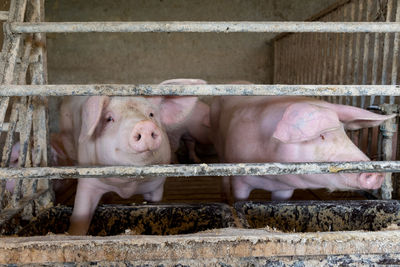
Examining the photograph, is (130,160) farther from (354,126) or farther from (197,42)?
(197,42)

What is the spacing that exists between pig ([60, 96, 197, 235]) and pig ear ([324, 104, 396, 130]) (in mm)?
834

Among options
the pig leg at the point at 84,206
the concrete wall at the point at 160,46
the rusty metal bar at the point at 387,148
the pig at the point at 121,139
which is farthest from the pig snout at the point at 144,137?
the concrete wall at the point at 160,46

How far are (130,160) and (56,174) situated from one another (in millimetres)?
667

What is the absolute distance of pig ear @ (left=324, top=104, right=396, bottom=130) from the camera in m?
1.93

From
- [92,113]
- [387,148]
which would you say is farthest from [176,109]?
[387,148]

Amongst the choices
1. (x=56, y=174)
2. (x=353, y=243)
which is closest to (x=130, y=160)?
(x=56, y=174)

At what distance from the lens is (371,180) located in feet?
6.00

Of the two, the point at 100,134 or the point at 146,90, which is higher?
the point at 146,90

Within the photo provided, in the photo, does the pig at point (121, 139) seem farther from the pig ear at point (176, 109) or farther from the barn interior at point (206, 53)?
the barn interior at point (206, 53)

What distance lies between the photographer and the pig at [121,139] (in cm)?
185

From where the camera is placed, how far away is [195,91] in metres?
1.35

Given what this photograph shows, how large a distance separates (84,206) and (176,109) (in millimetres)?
760

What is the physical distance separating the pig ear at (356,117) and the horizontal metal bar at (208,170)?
66cm

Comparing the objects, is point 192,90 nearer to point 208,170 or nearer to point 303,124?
point 208,170
